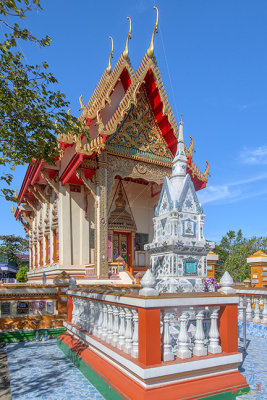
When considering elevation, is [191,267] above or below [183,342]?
above

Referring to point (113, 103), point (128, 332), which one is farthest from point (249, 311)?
point (113, 103)

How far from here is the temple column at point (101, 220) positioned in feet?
37.4

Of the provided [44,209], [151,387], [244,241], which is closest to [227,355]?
[151,387]

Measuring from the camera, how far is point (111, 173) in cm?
1245

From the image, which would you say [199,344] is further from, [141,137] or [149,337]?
[141,137]

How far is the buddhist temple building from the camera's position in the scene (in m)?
11.8

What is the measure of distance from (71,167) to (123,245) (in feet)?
16.8

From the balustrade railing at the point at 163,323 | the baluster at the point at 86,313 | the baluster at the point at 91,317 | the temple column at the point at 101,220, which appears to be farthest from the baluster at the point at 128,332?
the temple column at the point at 101,220

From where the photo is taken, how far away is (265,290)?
6836 millimetres

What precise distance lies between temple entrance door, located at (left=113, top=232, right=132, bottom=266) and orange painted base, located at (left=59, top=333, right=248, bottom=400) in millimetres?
10948

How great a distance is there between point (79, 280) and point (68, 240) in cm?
182

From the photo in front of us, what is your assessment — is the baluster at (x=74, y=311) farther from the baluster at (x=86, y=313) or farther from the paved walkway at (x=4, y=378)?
the paved walkway at (x=4, y=378)

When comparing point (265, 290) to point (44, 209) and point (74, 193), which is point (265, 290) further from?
point (44, 209)

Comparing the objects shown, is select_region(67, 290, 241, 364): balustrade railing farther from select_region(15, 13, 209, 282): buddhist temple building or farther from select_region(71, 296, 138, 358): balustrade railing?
select_region(15, 13, 209, 282): buddhist temple building
